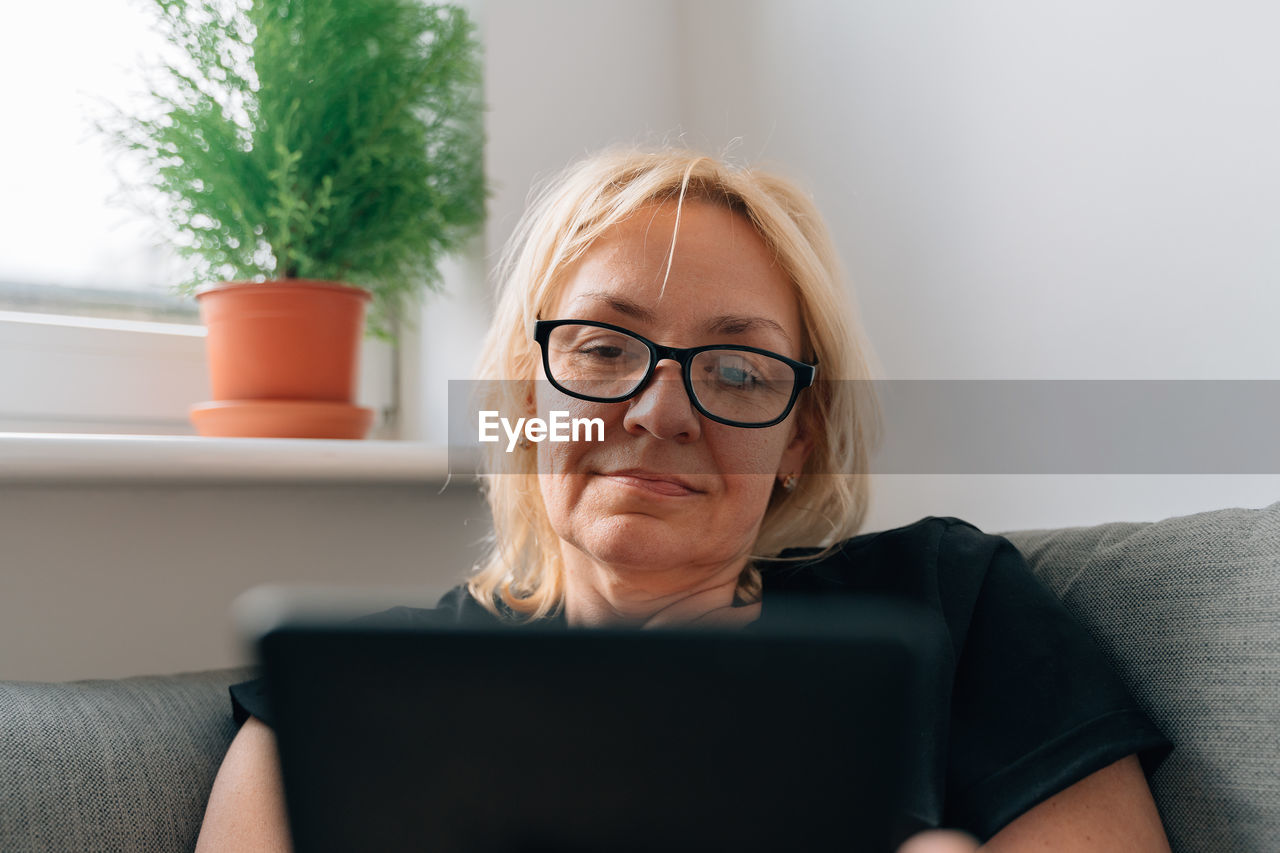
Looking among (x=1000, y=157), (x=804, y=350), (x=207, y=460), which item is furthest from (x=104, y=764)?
(x=1000, y=157)

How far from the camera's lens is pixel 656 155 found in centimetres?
109

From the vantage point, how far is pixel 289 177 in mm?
1334

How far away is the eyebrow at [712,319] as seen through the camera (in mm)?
929

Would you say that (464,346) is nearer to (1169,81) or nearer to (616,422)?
(616,422)

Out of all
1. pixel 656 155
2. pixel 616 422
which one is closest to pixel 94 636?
pixel 616 422

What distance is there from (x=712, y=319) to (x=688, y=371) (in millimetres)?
61

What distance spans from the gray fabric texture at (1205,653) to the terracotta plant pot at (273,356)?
1013 millimetres

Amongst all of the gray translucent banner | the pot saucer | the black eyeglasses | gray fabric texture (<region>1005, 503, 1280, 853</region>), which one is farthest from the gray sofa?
the pot saucer

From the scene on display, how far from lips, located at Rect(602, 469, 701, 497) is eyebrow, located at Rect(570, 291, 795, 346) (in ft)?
0.48

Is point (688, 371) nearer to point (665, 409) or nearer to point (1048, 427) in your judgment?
point (665, 409)

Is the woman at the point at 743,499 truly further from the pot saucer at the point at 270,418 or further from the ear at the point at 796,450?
the pot saucer at the point at 270,418

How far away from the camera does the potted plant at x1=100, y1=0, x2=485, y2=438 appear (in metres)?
Result: 1.34

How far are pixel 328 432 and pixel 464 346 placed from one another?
31cm

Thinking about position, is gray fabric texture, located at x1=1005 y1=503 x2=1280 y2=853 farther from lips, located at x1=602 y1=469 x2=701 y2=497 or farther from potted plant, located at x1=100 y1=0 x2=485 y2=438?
potted plant, located at x1=100 y1=0 x2=485 y2=438
